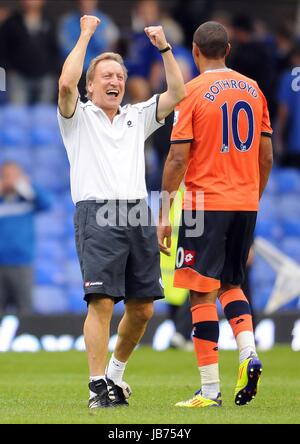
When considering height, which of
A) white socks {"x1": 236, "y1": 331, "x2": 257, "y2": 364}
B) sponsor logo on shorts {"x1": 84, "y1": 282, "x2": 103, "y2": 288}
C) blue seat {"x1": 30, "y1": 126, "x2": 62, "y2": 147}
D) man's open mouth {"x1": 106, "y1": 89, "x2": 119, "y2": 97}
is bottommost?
blue seat {"x1": 30, "y1": 126, "x2": 62, "y2": 147}

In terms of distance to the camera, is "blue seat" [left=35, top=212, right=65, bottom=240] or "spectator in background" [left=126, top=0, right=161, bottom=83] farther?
"spectator in background" [left=126, top=0, right=161, bottom=83]

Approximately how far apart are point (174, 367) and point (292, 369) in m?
1.20

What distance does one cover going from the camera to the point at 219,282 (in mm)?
8984

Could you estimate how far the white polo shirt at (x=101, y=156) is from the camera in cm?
880

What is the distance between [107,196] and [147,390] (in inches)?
84.5

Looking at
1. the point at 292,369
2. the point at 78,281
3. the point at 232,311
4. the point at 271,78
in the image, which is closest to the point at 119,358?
the point at 232,311

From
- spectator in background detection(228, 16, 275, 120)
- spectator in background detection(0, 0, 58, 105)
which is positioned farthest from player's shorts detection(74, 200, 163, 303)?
spectator in background detection(0, 0, 58, 105)

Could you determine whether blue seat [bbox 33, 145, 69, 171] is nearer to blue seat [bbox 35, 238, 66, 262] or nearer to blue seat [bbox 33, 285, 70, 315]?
blue seat [bbox 35, 238, 66, 262]

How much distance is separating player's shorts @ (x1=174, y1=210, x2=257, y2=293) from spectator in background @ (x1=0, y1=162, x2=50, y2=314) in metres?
8.58

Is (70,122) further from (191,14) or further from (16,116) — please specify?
(191,14)

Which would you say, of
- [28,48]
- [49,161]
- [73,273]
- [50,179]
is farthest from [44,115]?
[73,273]

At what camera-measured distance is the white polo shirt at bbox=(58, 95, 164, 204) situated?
28.9 ft

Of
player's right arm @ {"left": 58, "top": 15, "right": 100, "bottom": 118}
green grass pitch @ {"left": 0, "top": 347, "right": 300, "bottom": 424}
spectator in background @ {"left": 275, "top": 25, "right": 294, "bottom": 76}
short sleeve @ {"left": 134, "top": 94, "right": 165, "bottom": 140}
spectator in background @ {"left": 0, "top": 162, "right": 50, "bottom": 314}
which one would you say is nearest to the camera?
green grass pitch @ {"left": 0, "top": 347, "right": 300, "bottom": 424}

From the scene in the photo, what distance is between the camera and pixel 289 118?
65.5 feet
